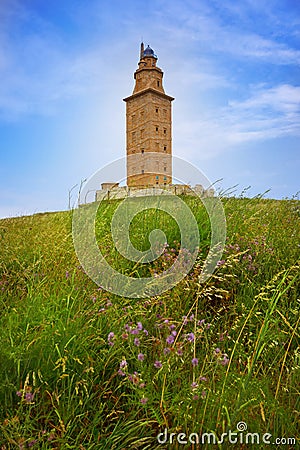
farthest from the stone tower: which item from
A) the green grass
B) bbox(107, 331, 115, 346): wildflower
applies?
bbox(107, 331, 115, 346): wildflower

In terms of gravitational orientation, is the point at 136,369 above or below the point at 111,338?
below

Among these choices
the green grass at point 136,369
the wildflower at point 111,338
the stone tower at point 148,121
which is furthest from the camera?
the stone tower at point 148,121

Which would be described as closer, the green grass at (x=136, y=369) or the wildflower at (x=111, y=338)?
the green grass at (x=136, y=369)

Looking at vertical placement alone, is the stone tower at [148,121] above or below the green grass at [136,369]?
above

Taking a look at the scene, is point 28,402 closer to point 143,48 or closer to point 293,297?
point 293,297

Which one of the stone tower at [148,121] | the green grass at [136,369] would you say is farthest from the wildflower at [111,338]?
the stone tower at [148,121]

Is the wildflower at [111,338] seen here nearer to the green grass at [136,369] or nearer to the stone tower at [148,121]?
the green grass at [136,369]

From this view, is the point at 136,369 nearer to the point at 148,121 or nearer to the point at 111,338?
the point at 111,338

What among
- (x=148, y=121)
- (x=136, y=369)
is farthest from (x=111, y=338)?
(x=148, y=121)

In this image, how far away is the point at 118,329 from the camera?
2.25 m

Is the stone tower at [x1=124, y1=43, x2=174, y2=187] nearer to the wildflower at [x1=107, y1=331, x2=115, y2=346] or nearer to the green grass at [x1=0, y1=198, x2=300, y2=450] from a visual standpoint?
the green grass at [x1=0, y1=198, x2=300, y2=450]

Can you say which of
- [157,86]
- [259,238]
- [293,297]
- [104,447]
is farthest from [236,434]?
[157,86]

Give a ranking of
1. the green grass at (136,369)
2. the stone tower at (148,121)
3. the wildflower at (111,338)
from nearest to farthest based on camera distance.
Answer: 1. the green grass at (136,369)
2. the wildflower at (111,338)
3. the stone tower at (148,121)

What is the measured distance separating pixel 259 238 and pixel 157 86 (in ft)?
61.3
